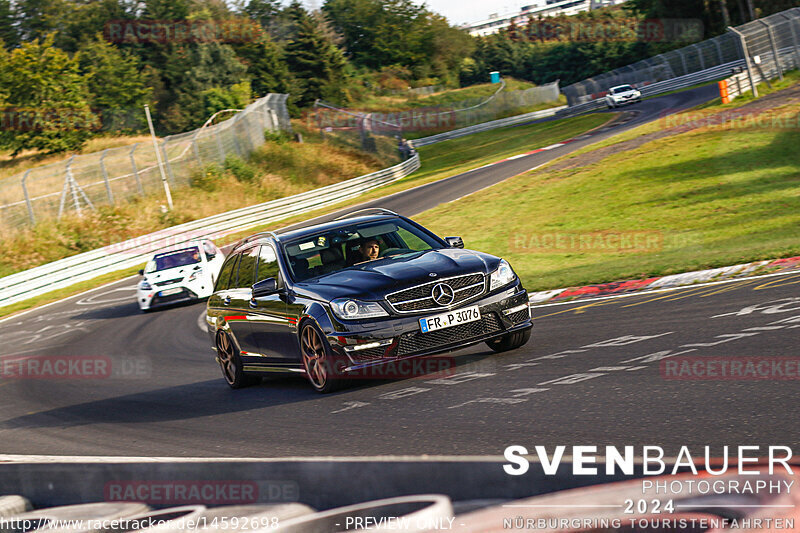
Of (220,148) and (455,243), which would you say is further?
(220,148)

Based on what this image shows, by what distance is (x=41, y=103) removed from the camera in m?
62.7

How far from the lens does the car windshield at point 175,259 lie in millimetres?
21978

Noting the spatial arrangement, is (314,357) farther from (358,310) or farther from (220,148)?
(220,148)

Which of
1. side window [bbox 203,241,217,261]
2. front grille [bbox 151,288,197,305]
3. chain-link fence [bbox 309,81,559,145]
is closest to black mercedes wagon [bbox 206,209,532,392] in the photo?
front grille [bbox 151,288,197,305]

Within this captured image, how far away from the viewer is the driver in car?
361 inches

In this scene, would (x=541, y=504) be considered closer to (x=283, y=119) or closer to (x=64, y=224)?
(x=64, y=224)

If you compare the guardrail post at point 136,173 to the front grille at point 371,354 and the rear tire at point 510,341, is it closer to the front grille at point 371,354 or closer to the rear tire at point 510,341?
the rear tire at point 510,341

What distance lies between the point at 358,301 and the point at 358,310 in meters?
0.09

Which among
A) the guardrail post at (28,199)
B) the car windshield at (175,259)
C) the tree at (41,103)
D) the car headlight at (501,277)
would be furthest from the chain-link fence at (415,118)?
the car headlight at (501,277)

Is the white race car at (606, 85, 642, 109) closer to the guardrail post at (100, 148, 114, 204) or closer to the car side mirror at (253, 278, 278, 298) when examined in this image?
the guardrail post at (100, 148, 114, 204)

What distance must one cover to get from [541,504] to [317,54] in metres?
82.6

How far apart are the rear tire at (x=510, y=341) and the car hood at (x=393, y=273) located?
2.77ft

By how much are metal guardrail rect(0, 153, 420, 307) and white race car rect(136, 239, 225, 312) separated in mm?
10589

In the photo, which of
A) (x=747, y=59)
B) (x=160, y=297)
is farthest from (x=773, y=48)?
(x=160, y=297)
